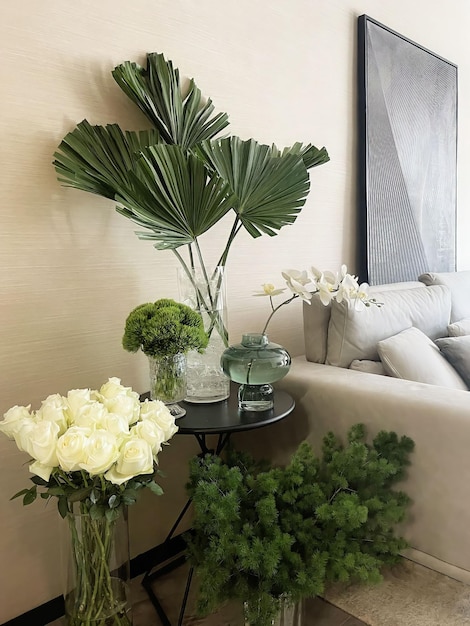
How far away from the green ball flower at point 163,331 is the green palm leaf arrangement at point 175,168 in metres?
0.23

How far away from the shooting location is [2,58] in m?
1.34

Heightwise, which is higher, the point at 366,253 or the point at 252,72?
the point at 252,72

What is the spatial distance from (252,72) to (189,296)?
939 mm

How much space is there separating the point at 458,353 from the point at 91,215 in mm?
1376

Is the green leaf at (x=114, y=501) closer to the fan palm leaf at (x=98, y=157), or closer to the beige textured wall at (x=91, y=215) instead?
the beige textured wall at (x=91, y=215)

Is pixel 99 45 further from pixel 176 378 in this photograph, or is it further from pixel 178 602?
pixel 178 602

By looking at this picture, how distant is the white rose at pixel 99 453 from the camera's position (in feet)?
3.35

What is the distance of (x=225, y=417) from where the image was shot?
1.46 metres

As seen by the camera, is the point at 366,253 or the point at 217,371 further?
the point at 366,253

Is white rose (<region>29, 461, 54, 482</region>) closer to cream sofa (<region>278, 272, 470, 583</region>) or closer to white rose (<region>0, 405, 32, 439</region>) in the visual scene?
white rose (<region>0, 405, 32, 439</region>)

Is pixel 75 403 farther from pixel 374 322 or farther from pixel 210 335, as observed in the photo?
pixel 374 322

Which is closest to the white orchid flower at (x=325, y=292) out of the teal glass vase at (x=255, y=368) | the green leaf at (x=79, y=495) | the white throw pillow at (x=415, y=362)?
the teal glass vase at (x=255, y=368)

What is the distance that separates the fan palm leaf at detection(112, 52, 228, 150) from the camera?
5.08ft

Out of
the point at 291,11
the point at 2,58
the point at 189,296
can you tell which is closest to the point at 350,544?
the point at 189,296
